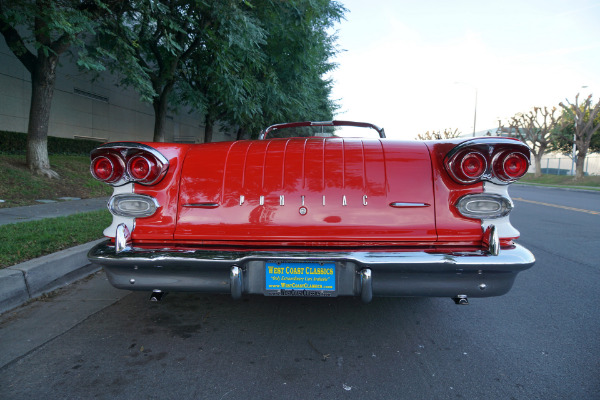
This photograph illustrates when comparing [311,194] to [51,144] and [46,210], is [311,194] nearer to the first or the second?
[46,210]

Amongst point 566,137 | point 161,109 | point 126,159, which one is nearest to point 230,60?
point 161,109

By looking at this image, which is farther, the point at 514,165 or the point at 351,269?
the point at 514,165

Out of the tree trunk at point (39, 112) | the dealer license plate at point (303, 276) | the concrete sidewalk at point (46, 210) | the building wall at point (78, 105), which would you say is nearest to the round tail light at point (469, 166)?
the dealer license plate at point (303, 276)

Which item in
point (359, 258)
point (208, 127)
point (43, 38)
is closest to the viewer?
point (359, 258)

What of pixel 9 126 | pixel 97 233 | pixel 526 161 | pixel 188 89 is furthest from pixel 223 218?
pixel 9 126

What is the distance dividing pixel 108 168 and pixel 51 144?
12.5 m

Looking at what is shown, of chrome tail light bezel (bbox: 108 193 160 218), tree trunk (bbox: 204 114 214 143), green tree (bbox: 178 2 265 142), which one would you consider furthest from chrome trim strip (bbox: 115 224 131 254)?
tree trunk (bbox: 204 114 214 143)

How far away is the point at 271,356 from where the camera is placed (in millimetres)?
2301

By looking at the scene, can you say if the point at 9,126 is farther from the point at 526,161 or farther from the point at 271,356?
the point at 526,161

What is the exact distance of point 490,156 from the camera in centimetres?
224

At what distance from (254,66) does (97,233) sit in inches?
291

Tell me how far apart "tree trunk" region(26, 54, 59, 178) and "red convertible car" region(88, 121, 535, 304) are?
8.29m

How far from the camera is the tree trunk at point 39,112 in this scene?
8797 mm

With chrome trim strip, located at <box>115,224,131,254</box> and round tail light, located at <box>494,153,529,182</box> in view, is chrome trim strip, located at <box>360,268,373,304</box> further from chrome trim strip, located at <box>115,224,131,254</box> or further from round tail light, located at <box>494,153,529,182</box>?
chrome trim strip, located at <box>115,224,131,254</box>
